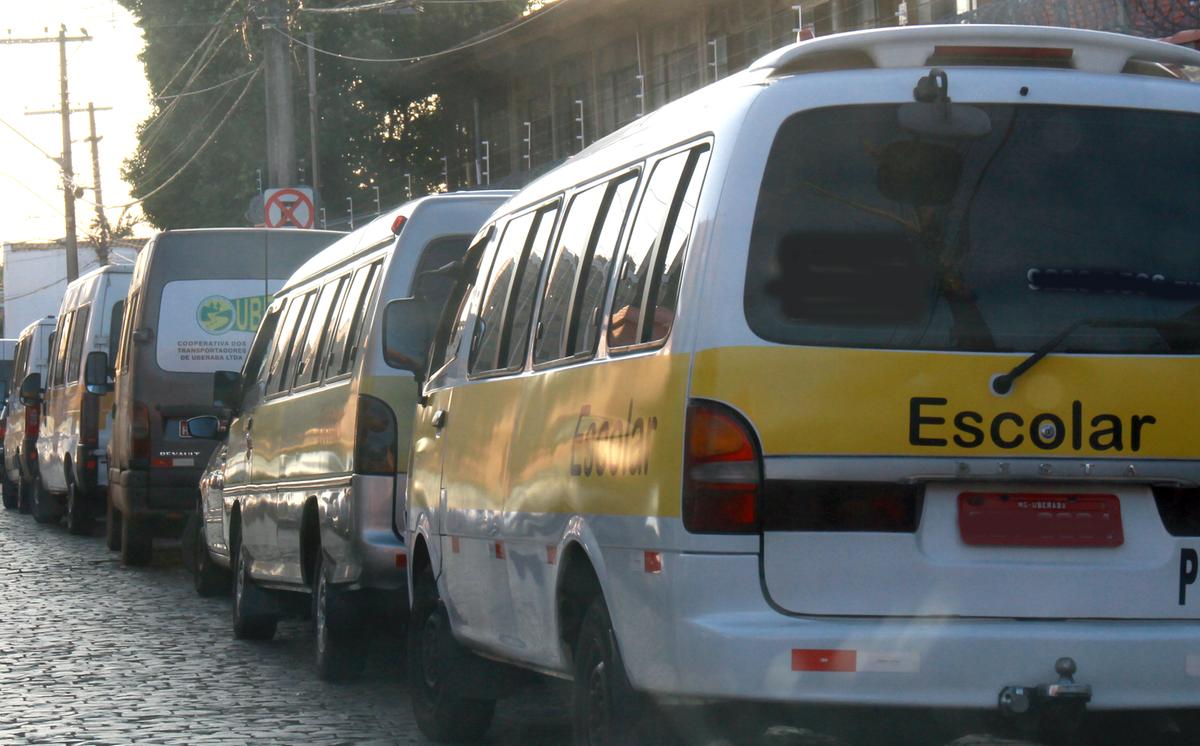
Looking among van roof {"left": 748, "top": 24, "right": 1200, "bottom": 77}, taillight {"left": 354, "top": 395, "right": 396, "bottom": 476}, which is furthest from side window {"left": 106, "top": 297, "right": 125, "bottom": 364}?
van roof {"left": 748, "top": 24, "right": 1200, "bottom": 77}

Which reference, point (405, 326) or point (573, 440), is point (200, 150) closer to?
point (405, 326)

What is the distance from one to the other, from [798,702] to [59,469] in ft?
61.7

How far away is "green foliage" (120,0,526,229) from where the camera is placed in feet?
151

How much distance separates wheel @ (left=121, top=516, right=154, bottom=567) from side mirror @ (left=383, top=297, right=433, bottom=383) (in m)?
8.88

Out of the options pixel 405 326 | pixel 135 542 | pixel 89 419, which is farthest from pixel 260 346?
pixel 89 419

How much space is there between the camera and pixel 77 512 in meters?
22.0

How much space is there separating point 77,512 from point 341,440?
13186 millimetres

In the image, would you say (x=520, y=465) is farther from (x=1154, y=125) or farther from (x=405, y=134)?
(x=405, y=134)

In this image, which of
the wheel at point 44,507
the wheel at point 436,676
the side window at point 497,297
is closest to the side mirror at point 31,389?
the wheel at point 44,507

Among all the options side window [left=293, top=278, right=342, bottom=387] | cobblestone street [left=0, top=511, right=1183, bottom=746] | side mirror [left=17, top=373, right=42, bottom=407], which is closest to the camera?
cobblestone street [left=0, top=511, right=1183, bottom=746]

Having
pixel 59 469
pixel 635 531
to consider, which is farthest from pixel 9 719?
pixel 59 469

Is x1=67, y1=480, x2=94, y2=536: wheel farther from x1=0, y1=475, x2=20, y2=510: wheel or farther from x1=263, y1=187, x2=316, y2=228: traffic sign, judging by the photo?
x1=0, y1=475, x2=20, y2=510: wheel

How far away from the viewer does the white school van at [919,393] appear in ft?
16.2

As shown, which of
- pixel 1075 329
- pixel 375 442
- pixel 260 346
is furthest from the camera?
pixel 260 346
